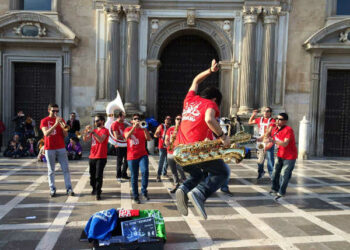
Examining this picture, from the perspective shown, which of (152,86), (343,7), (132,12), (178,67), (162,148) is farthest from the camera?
(178,67)

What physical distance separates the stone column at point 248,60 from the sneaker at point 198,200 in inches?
380

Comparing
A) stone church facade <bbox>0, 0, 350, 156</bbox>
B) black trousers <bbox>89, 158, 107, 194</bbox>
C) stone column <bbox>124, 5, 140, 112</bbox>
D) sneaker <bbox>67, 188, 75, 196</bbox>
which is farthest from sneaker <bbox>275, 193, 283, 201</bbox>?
stone column <bbox>124, 5, 140, 112</bbox>

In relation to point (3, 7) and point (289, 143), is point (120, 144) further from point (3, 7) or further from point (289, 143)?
point (3, 7)

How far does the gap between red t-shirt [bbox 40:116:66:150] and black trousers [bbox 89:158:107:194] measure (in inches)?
32.6

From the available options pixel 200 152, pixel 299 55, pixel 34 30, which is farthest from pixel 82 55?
pixel 200 152

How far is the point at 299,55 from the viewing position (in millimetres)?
13586

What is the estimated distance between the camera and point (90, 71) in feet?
45.2

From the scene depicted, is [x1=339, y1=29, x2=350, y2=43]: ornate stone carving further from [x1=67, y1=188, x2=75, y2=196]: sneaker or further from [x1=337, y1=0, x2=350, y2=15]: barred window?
[x1=67, y1=188, x2=75, y2=196]: sneaker

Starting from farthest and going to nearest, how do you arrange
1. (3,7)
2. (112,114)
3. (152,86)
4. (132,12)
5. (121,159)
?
1. (152,86)
2. (3,7)
3. (132,12)
4. (112,114)
5. (121,159)

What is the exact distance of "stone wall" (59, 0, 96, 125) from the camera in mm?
13508

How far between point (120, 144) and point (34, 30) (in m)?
8.36

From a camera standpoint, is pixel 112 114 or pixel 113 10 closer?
pixel 112 114

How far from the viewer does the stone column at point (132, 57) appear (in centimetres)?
1320

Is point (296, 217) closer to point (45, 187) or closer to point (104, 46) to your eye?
point (45, 187)
